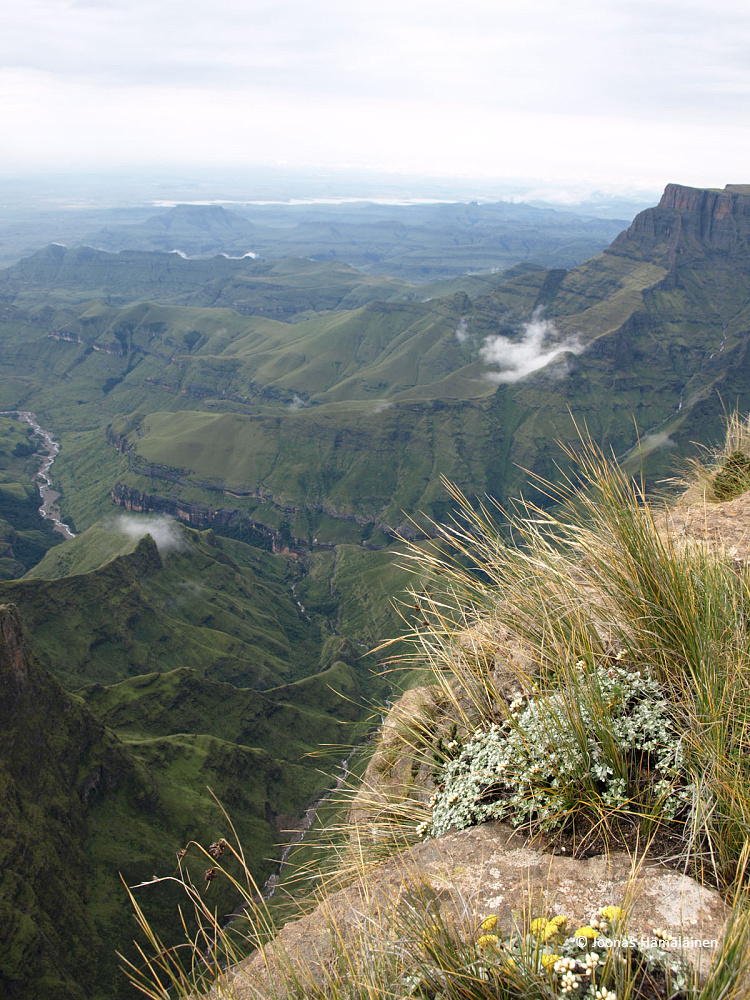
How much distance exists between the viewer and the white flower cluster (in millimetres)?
4449

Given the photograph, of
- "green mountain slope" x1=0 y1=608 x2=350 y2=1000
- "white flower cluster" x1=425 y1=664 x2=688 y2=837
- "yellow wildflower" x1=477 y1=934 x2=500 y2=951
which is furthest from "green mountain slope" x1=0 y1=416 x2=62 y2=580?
"yellow wildflower" x1=477 y1=934 x2=500 y2=951

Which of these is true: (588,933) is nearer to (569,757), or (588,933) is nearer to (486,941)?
(486,941)

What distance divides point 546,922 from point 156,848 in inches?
2521

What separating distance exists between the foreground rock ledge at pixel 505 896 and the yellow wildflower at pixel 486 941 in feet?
0.59

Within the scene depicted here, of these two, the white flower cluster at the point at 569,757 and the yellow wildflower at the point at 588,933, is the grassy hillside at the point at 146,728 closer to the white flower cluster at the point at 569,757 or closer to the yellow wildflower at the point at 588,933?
the white flower cluster at the point at 569,757

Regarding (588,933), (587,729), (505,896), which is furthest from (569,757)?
(588,933)

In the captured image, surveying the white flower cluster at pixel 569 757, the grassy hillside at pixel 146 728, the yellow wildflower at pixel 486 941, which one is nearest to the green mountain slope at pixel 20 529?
the grassy hillside at pixel 146 728

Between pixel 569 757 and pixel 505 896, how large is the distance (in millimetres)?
1090

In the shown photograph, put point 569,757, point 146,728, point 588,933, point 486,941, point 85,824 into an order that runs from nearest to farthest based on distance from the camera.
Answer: point 588,933
point 486,941
point 569,757
point 85,824
point 146,728

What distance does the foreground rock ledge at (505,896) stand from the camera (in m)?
3.51

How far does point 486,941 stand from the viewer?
11.2 feet

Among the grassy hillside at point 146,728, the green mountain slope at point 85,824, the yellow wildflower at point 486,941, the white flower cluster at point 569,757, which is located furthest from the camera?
the grassy hillside at point 146,728

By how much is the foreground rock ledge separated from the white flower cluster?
25 cm

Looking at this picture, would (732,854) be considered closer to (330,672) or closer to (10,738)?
(10,738)
